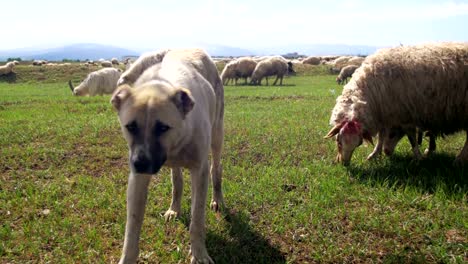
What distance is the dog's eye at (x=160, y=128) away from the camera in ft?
10.3

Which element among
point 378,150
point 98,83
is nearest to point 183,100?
point 378,150

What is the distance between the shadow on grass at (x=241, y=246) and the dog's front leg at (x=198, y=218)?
0.65 ft

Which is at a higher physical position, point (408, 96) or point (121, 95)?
point (121, 95)

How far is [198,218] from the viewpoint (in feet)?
12.0

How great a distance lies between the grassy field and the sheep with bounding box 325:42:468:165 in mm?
544

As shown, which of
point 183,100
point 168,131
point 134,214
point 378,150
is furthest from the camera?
point 378,150

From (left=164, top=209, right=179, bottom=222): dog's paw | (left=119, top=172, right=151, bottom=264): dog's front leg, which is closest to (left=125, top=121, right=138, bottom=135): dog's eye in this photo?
(left=119, top=172, right=151, bottom=264): dog's front leg

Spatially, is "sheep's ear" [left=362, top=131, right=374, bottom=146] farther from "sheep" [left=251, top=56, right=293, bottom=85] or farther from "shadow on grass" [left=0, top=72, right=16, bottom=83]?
"shadow on grass" [left=0, top=72, right=16, bottom=83]

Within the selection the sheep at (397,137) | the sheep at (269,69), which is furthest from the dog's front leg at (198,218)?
the sheep at (269,69)

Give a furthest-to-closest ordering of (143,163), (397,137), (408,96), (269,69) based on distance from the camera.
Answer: (269,69) < (397,137) < (408,96) < (143,163)

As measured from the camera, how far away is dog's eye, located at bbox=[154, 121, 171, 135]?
314cm

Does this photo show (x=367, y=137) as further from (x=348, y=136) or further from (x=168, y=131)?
(x=168, y=131)

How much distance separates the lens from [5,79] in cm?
3919

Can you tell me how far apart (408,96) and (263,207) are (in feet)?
9.47
